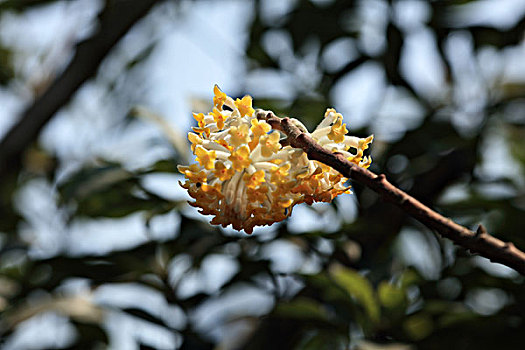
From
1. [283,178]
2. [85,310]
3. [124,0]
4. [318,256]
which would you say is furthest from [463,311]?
[124,0]

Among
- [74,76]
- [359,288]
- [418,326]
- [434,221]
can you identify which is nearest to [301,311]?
[359,288]

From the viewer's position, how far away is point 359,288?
47.2 inches

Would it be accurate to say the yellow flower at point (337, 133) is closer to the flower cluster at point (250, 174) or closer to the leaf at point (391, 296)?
the flower cluster at point (250, 174)

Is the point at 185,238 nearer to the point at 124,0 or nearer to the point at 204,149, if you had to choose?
the point at 204,149

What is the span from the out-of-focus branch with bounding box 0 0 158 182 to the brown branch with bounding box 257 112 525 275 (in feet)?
4.31

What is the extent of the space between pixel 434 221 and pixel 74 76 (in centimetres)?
148

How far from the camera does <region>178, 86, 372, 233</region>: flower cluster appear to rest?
2.57 feet

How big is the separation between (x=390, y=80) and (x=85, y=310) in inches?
42.2

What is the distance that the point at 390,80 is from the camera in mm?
1638

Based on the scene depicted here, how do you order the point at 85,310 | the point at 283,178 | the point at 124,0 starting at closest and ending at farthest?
the point at 283,178 < the point at 85,310 < the point at 124,0

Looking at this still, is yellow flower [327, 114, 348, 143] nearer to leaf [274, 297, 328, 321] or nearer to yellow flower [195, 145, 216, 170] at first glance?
yellow flower [195, 145, 216, 170]

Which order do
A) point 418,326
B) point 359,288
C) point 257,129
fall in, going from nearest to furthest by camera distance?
point 257,129, point 359,288, point 418,326

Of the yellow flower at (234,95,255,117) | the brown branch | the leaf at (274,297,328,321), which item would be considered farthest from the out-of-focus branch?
the brown branch

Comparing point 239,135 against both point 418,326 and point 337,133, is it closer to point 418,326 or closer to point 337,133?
point 337,133
